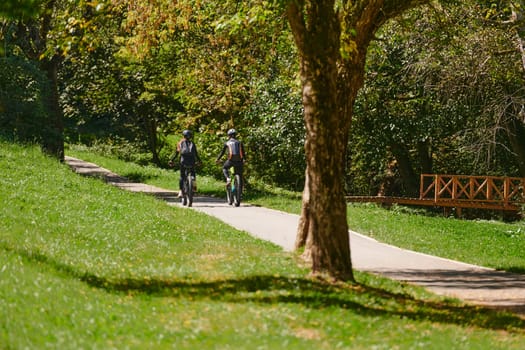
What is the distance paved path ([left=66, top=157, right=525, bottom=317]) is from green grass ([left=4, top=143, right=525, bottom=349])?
3.40ft

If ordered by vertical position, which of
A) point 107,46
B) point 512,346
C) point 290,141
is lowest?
point 512,346

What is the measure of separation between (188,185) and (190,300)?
552 inches

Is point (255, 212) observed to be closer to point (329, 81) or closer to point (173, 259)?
point (173, 259)

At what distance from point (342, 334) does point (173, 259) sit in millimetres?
5050

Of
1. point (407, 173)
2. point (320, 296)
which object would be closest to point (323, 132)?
point (320, 296)

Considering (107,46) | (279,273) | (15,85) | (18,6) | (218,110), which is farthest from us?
(107,46)

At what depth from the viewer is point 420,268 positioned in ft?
51.1

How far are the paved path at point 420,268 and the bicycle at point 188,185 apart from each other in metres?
1.60

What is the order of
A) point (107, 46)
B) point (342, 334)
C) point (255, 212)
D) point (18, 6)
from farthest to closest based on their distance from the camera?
1. point (107, 46)
2. point (255, 212)
3. point (18, 6)
4. point (342, 334)

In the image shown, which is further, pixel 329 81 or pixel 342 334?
pixel 329 81

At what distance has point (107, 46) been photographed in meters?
42.0

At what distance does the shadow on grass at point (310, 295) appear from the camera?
A: 10.7 m

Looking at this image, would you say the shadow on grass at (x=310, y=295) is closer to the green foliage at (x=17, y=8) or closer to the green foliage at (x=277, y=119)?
the green foliage at (x=17, y=8)

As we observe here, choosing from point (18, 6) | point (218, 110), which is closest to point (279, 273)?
point (18, 6)
